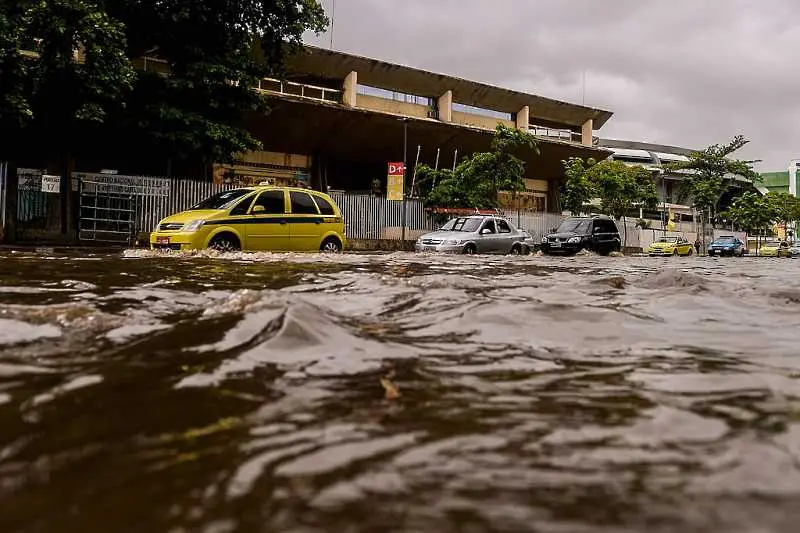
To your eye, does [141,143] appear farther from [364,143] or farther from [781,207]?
[781,207]

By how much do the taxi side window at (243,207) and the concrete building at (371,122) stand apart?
1123 centimetres

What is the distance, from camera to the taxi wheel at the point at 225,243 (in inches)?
428

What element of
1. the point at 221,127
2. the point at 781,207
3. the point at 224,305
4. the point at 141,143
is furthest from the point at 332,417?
the point at 781,207

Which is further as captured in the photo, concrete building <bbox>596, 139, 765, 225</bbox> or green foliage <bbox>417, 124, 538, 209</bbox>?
concrete building <bbox>596, 139, 765, 225</bbox>

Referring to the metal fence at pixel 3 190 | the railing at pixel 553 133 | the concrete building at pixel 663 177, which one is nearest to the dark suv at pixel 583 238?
the railing at pixel 553 133

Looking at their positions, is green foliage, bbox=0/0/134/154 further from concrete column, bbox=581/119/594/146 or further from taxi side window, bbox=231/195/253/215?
concrete column, bbox=581/119/594/146

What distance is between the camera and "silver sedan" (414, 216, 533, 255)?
52.9 feet

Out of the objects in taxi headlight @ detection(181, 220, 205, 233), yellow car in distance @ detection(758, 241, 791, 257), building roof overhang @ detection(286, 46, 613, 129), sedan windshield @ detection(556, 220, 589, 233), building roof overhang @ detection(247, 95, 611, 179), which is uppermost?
building roof overhang @ detection(286, 46, 613, 129)

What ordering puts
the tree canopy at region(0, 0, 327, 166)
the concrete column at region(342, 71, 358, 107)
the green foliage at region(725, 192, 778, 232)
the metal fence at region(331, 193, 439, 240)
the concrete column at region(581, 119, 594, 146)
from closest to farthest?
the tree canopy at region(0, 0, 327, 166)
the metal fence at region(331, 193, 439, 240)
the concrete column at region(342, 71, 358, 107)
the concrete column at region(581, 119, 594, 146)
the green foliage at region(725, 192, 778, 232)

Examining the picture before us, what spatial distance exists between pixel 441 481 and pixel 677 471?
1.59 feet

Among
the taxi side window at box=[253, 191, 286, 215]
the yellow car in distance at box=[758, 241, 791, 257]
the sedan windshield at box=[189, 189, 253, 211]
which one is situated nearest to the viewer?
the sedan windshield at box=[189, 189, 253, 211]

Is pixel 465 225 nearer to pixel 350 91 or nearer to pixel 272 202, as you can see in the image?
pixel 272 202

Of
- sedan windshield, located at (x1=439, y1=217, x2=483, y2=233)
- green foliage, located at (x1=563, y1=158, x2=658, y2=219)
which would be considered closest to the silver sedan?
sedan windshield, located at (x1=439, y1=217, x2=483, y2=233)

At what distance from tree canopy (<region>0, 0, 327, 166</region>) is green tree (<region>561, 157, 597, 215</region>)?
15.3 m
